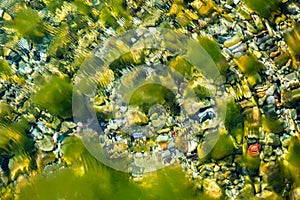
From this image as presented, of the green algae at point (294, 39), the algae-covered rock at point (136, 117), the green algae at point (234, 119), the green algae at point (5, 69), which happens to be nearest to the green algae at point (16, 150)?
the green algae at point (5, 69)

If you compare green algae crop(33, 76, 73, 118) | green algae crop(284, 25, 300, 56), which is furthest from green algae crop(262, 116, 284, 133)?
green algae crop(33, 76, 73, 118)

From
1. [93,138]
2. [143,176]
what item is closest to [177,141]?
[143,176]

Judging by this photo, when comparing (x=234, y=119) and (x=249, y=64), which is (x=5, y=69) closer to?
(x=234, y=119)

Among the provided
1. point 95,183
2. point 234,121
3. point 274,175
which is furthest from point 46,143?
point 274,175

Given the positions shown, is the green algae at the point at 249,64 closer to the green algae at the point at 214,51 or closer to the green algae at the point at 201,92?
the green algae at the point at 214,51

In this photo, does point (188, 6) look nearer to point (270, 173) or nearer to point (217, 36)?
point (217, 36)
